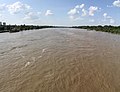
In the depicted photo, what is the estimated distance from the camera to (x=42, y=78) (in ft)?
50.4

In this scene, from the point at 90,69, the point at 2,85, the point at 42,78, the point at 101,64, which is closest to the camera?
the point at 2,85

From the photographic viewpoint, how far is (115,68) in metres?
18.3

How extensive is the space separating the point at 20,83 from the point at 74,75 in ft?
15.9

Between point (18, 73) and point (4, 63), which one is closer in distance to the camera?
point (18, 73)

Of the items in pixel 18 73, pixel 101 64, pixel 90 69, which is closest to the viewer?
pixel 18 73

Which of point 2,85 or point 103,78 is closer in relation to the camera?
point 2,85

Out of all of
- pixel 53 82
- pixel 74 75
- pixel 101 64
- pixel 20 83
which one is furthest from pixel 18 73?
pixel 101 64

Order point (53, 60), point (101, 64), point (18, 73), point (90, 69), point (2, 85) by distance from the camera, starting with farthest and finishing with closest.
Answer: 1. point (53, 60)
2. point (101, 64)
3. point (90, 69)
4. point (18, 73)
5. point (2, 85)

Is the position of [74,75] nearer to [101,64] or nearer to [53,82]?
[53,82]

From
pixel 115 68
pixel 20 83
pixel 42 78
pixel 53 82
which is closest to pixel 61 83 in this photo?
pixel 53 82

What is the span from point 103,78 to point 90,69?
8.85 ft

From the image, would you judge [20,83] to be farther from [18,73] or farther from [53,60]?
[53,60]

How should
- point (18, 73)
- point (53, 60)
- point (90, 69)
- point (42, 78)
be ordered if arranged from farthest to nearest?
point (53, 60)
point (90, 69)
point (18, 73)
point (42, 78)

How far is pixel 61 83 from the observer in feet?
46.6
